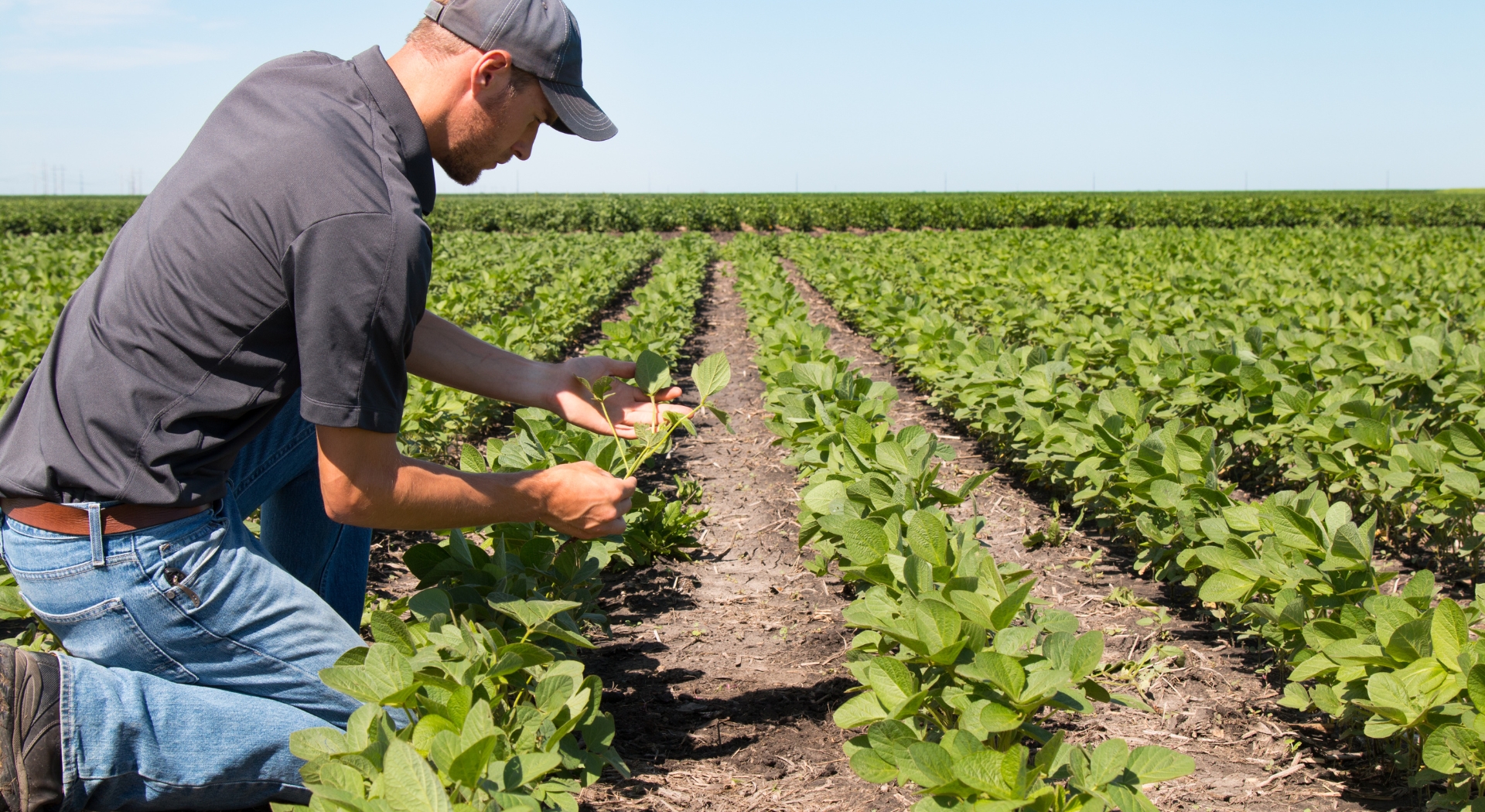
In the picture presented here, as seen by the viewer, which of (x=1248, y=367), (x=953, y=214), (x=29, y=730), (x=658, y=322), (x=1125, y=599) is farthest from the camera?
(x=953, y=214)

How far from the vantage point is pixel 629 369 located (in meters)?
2.54

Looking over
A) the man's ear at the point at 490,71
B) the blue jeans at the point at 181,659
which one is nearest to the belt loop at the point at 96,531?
the blue jeans at the point at 181,659

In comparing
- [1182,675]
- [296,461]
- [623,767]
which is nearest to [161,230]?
[296,461]

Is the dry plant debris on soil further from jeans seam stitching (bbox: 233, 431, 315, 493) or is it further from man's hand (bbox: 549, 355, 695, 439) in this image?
jeans seam stitching (bbox: 233, 431, 315, 493)

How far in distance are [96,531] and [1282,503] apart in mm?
2787

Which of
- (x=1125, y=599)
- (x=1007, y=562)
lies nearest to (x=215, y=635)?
(x=1007, y=562)

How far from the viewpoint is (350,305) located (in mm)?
1589

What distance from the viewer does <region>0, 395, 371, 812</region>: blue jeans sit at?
179 cm

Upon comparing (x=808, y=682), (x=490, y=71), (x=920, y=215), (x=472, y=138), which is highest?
(x=920, y=215)

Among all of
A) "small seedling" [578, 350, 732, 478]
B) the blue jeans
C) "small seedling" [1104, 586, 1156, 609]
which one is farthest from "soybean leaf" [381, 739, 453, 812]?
"small seedling" [1104, 586, 1156, 609]

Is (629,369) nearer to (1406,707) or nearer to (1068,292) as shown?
(1406,707)

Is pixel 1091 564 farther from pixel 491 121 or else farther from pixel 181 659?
pixel 181 659

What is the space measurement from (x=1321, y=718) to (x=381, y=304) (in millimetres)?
2555

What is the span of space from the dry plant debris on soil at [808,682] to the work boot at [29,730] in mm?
1048
